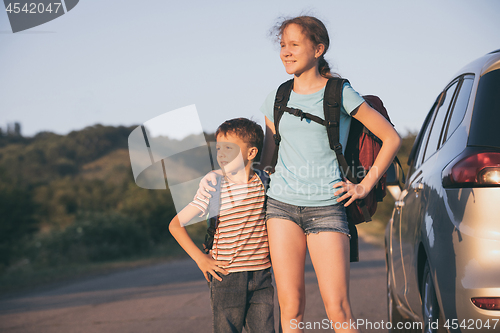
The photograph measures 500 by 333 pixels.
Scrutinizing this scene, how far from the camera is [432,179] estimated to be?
2.61 m

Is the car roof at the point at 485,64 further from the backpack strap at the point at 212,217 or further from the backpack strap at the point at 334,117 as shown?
the backpack strap at the point at 212,217

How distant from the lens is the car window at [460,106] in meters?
2.62

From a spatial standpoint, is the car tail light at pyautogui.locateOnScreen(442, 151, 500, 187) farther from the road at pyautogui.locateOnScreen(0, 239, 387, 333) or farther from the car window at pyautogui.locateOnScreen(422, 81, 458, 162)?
the road at pyautogui.locateOnScreen(0, 239, 387, 333)

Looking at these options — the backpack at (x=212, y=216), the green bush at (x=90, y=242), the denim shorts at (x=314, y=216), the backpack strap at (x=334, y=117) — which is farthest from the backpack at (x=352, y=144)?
the green bush at (x=90, y=242)

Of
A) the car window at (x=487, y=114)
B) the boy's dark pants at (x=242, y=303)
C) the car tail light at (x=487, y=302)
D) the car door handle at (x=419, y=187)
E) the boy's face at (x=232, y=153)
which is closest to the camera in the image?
the car tail light at (x=487, y=302)

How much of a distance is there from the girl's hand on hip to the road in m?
2.88

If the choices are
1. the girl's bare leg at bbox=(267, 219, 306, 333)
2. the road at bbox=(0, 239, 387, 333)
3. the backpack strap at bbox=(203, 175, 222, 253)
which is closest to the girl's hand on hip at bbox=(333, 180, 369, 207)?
the girl's bare leg at bbox=(267, 219, 306, 333)

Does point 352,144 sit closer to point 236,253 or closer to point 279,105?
point 279,105

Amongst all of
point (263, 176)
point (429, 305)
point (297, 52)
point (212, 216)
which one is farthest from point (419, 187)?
point (212, 216)

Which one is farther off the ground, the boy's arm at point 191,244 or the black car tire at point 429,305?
the boy's arm at point 191,244

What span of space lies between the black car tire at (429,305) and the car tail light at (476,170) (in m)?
0.56

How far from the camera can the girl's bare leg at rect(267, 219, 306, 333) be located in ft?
8.14

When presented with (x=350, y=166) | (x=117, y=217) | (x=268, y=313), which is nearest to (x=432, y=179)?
(x=350, y=166)

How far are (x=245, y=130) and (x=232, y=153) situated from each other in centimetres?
15
